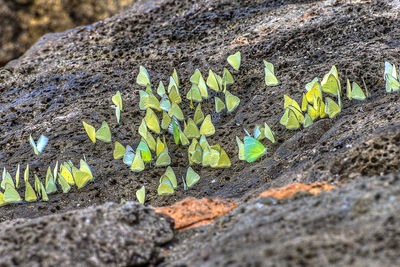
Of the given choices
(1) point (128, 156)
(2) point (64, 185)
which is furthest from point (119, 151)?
(2) point (64, 185)

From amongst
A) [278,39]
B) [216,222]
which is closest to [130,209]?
[216,222]

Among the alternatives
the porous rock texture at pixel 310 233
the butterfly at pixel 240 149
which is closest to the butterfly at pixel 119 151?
the butterfly at pixel 240 149

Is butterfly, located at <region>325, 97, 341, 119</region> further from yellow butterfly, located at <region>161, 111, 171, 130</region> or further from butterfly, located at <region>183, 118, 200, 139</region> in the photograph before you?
yellow butterfly, located at <region>161, 111, 171, 130</region>

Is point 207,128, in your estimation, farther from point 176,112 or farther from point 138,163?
point 138,163

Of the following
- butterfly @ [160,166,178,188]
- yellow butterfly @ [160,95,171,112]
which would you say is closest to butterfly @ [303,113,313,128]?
butterfly @ [160,166,178,188]

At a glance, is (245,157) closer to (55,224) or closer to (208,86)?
(208,86)

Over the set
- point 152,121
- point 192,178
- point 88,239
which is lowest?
point 192,178

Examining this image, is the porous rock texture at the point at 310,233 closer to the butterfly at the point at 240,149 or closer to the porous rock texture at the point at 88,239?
the porous rock texture at the point at 88,239
